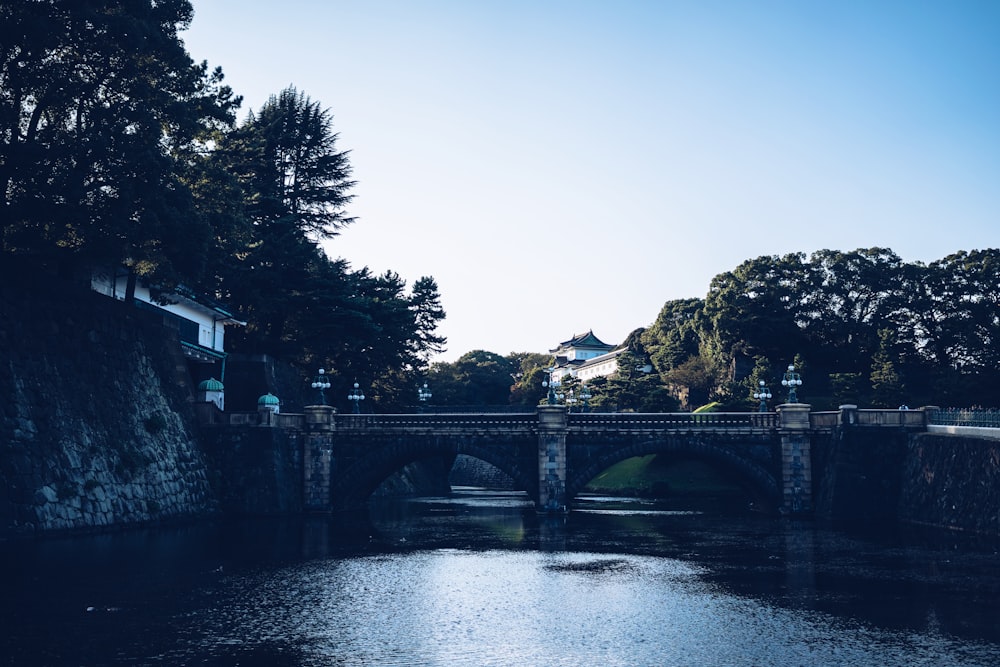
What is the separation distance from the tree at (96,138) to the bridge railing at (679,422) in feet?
A: 88.8

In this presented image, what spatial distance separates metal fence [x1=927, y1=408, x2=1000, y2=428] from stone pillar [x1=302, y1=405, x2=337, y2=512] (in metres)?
37.6

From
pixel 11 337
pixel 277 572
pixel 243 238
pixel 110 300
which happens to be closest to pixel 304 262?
pixel 243 238

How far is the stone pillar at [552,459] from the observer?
59844 millimetres

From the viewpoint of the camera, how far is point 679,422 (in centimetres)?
6009

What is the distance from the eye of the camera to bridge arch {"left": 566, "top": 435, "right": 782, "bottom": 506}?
194 feet

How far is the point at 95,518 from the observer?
42.6m

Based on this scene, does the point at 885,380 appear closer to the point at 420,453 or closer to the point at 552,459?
the point at 552,459

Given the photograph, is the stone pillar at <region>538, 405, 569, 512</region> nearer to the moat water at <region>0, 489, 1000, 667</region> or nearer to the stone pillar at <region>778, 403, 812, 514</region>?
the moat water at <region>0, 489, 1000, 667</region>

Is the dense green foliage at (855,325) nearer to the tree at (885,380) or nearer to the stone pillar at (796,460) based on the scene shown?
the tree at (885,380)

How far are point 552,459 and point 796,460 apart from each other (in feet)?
51.1


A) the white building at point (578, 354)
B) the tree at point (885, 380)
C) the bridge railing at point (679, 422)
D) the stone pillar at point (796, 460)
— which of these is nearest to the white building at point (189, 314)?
the bridge railing at point (679, 422)

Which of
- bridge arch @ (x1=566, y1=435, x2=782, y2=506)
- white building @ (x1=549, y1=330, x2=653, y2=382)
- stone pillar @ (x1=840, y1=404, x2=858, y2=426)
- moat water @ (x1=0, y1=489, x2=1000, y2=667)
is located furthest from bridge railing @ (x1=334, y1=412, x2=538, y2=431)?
white building @ (x1=549, y1=330, x2=653, y2=382)

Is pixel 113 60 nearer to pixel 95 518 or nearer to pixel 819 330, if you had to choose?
pixel 95 518

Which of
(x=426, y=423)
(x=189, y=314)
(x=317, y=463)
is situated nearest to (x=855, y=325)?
(x=426, y=423)
